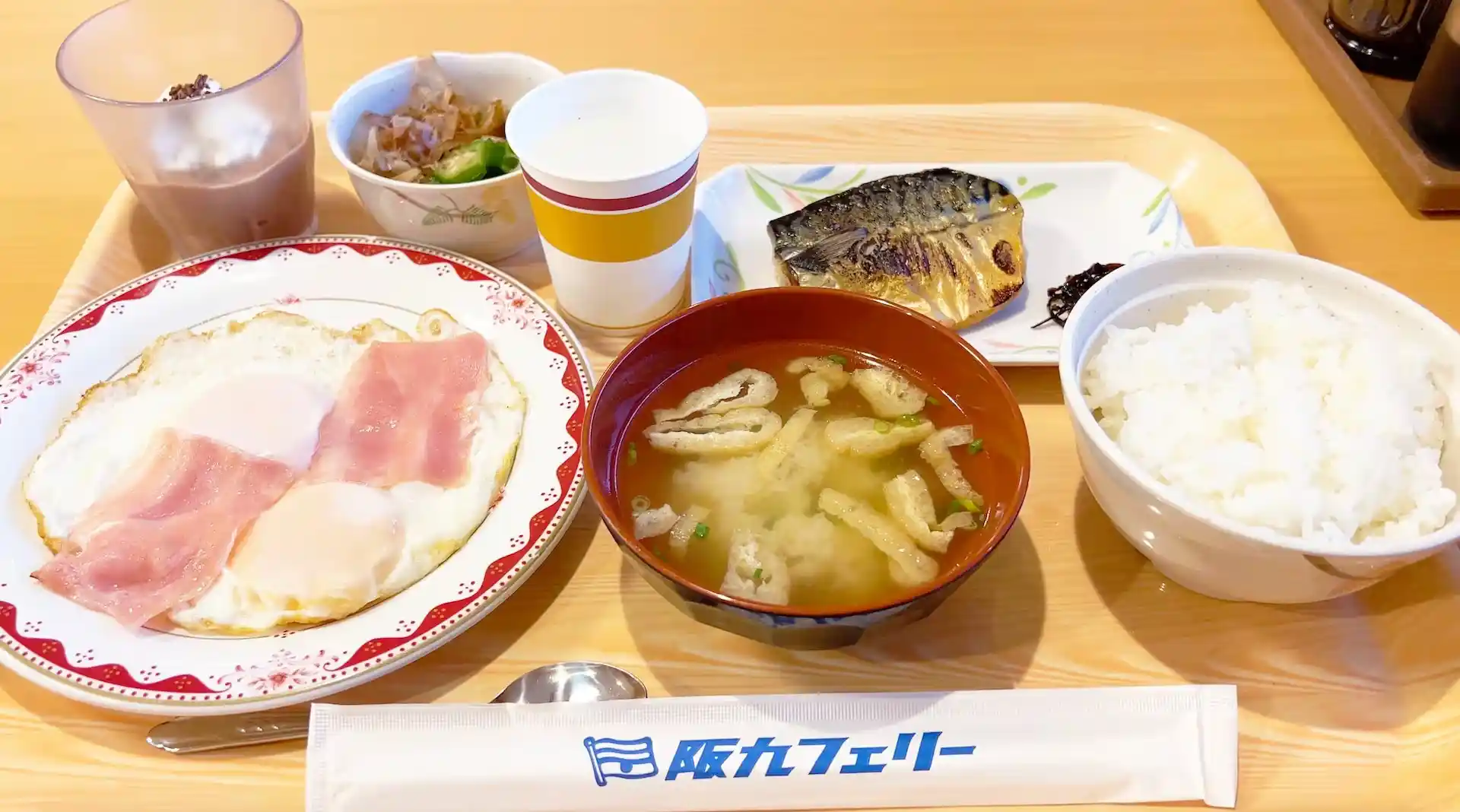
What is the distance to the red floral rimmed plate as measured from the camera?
3.34 feet

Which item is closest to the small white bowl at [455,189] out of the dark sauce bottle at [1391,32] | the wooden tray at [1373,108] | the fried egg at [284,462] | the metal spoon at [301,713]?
the fried egg at [284,462]

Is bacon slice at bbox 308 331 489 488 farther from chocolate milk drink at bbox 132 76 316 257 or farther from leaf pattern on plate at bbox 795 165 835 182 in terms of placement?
leaf pattern on plate at bbox 795 165 835 182

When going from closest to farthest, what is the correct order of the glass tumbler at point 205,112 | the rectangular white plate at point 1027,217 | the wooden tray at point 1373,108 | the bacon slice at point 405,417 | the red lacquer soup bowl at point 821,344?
the red lacquer soup bowl at point 821,344, the bacon slice at point 405,417, the glass tumbler at point 205,112, the rectangular white plate at point 1027,217, the wooden tray at point 1373,108

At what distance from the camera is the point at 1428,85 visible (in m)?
1.77

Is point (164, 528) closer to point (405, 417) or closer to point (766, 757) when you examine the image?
point (405, 417)

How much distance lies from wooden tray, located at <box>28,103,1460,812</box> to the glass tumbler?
2.73 feet

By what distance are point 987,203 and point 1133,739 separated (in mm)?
999

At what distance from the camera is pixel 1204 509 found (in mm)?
976

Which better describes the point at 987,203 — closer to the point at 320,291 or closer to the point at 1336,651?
the point at 1336,651

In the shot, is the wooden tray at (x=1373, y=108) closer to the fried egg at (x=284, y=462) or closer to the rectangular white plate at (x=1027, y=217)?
the rectangular white plate at (x=1027, y=217)

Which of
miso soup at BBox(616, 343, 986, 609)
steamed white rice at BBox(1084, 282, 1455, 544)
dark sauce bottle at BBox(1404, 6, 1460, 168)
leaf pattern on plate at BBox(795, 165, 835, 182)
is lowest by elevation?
miso soup at BBox(616, 343, 986, 609)

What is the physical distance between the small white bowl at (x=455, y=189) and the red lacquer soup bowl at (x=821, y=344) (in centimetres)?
49

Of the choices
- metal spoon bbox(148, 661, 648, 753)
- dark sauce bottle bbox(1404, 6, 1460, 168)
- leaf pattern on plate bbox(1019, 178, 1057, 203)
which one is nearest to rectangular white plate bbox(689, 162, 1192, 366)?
leaf pattern on plate bbox(1019, 178, 1057, 203)

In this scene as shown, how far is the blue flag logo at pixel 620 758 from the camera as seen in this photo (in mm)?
972
